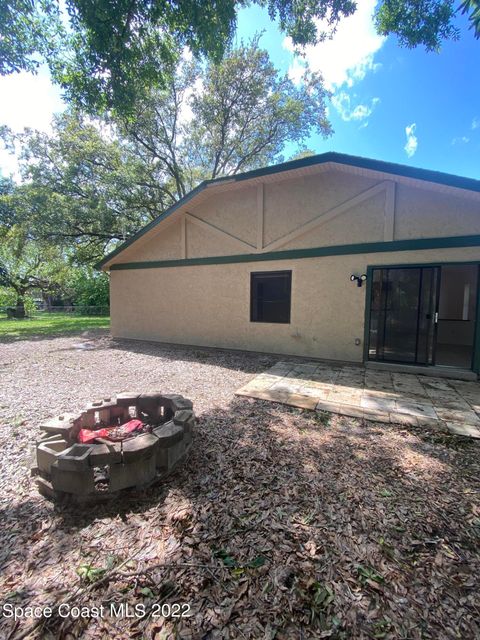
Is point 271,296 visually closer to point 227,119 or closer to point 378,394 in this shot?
point 378,394

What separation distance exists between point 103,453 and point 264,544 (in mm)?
1330

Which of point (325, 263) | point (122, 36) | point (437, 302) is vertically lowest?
point (437, 302)

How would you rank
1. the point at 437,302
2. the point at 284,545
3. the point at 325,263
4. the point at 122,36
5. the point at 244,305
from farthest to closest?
the point at 244,305 < the point at 325,263 < the point at 437,302 < the point at 122,36 < the point at 284,545

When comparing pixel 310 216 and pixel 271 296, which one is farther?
pixel 271 296

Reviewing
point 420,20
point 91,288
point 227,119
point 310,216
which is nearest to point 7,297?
point 91,288

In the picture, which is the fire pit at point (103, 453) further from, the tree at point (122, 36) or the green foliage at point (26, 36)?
the green foliage at point (26, 36)

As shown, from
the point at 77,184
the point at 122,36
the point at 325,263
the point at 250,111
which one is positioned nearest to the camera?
the point at 122,36

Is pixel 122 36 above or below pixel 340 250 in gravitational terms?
above

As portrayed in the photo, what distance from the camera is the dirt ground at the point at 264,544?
4.47 ft

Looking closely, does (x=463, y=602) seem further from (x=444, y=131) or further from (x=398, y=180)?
(x=444, y=131)

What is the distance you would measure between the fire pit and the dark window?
15.6ft

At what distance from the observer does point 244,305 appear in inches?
306

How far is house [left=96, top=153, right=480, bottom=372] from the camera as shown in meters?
5.58

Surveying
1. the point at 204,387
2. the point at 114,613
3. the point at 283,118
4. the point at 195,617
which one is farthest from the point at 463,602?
the point at 283,118
